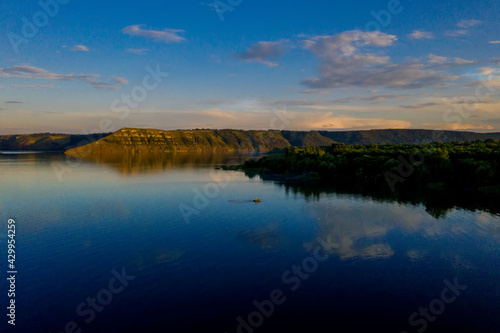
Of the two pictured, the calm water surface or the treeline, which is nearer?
the calm water surface

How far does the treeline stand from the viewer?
93.2 meters

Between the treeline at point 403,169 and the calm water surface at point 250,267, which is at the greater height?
the treeline at point 403,169

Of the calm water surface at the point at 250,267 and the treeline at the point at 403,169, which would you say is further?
the treeline at the point at 403,169

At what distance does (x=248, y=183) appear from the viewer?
10694 centimetres

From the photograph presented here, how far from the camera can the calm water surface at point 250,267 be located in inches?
1059

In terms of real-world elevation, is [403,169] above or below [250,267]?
above

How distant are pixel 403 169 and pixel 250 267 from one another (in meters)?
90.5

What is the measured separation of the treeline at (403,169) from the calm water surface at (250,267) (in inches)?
1344

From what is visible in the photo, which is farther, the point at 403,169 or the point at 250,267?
the point at 403,169

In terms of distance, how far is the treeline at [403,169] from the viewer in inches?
3671

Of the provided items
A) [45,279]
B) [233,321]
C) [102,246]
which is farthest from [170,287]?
[102,246]

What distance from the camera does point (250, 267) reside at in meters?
36.8

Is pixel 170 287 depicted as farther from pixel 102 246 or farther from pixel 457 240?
pixel 457 240

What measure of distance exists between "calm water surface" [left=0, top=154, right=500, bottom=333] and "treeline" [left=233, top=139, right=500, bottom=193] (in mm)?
34128
